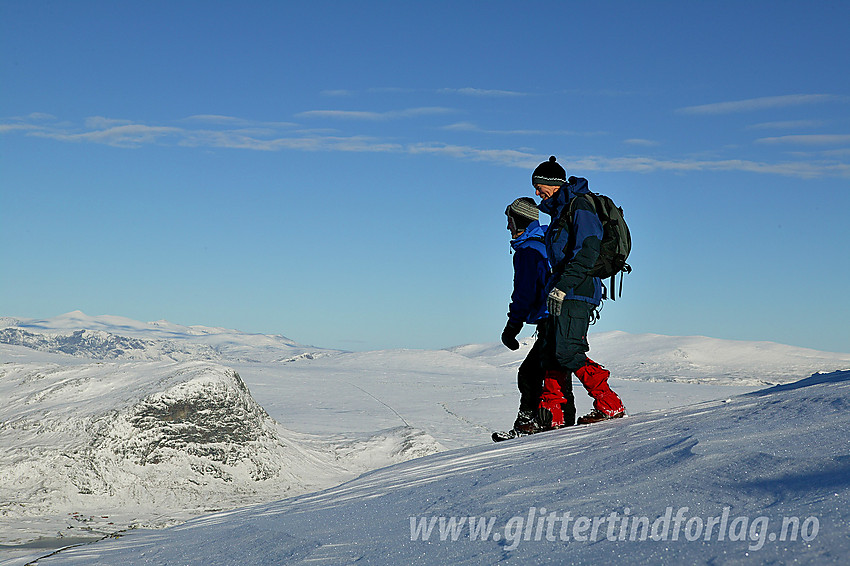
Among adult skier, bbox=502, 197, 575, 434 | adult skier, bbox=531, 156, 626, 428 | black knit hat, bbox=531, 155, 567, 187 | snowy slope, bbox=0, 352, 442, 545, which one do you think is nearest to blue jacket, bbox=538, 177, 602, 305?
adult skier, bbox=531, 156, 626, 428

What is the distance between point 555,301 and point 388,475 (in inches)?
63.7

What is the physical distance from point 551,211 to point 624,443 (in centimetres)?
204

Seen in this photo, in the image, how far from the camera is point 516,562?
2234mm

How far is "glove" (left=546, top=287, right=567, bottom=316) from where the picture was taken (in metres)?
4.89

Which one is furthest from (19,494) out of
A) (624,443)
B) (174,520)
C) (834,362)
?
(834,362)

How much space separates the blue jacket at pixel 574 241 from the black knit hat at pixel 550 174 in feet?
0.59

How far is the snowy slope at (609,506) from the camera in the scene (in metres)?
2.07

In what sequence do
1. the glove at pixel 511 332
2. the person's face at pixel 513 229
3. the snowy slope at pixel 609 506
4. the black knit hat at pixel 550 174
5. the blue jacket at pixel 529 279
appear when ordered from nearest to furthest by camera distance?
the snowy slope at pixel 609 506 → the black knit hat at pixel 550 174 → the blue jacket at pixel 529 279 → the glove at pixel 511 332 → the person's face at pixel 513 229

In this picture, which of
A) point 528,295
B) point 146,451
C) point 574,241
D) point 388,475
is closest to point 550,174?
point 574,241

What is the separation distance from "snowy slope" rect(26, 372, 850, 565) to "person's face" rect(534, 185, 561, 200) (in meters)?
1.76

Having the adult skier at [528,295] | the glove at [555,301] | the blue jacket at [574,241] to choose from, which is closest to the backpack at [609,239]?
the blue jacket at [574,241]

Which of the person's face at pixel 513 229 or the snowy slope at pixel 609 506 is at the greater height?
the person's face at pixel 513 229

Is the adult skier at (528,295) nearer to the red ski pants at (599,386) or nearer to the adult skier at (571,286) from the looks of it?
the adult skier at (571,286)

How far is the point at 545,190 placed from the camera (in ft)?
17.5
